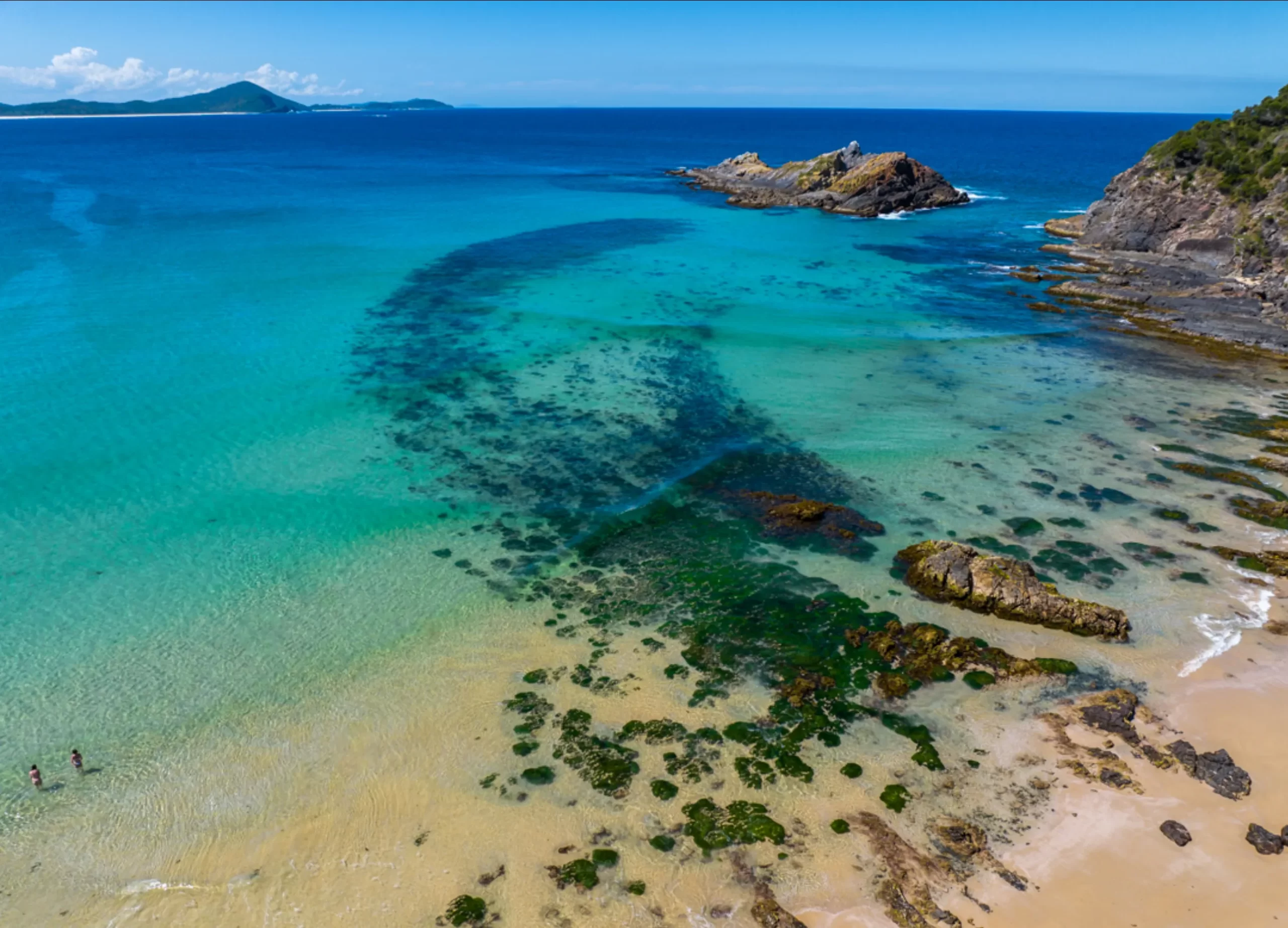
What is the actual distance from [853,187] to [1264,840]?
87890 millimetres

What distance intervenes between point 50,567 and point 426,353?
74.8 ft

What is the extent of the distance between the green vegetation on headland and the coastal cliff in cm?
8

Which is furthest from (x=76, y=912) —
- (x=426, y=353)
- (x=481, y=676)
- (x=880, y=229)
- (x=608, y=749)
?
(x=880, y=229)

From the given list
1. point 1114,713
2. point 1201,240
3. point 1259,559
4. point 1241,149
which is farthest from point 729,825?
point 1241,149

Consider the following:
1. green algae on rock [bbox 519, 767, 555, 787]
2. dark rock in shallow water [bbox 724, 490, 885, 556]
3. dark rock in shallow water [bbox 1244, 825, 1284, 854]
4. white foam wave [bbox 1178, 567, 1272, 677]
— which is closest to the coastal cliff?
white foam wave [bbox 1178, 567, 1272, 677]

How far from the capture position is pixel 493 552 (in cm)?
2623

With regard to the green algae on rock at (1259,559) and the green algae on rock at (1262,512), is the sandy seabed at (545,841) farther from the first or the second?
the green algae on rock at (1262,512)

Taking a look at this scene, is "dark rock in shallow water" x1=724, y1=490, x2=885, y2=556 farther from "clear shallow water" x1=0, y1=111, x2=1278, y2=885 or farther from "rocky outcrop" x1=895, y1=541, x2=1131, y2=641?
"rocky outcrop" x1=895, y1=541, x2=1131, y2=641

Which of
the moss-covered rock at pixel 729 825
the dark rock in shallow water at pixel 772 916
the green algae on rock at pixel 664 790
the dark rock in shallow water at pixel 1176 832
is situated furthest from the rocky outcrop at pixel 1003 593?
the dark rock in shallow water at pixel 772 916

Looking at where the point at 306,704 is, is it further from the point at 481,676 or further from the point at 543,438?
the point at 543,438

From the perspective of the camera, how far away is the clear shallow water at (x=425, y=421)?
73.0 feet

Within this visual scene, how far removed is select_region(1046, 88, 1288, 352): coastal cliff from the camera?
165 ft

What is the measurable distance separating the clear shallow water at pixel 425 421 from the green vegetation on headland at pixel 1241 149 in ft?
47.0

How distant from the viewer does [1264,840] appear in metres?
16.0
